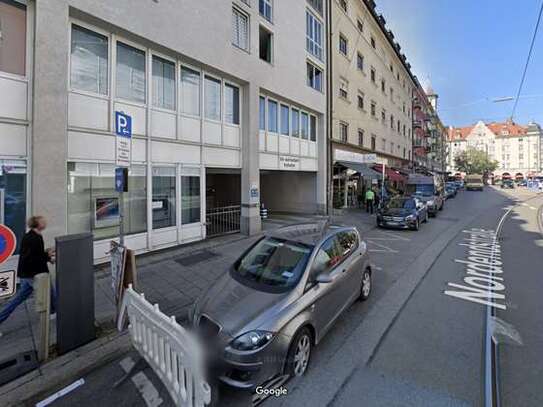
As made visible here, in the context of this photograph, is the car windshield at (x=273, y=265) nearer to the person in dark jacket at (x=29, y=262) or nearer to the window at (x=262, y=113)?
the person in dark jacket at (x=29, y=262)

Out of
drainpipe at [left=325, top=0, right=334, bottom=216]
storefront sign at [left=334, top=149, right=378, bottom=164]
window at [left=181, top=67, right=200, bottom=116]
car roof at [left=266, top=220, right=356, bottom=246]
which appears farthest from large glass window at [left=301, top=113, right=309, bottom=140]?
car roof at [left=266, top=220, right=356, bottom=246]

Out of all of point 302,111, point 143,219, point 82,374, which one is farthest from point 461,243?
point 82,374

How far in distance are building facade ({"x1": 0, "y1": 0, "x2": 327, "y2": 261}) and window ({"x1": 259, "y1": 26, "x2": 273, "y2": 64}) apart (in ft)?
0.27

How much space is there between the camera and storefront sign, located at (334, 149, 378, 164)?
58.0ft

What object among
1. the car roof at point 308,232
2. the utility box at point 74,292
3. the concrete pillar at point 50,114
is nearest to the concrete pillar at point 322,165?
the car roof at point 308,232

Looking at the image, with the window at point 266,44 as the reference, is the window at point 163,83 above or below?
below

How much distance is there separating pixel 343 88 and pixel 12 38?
16850 millimetres

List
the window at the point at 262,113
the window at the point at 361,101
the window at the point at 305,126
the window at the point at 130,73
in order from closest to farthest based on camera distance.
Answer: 1. the window at the point at 130,73
2. the window at the point at 262,113
3. the window at the point at 305,126
4. the window at the point at 361,101

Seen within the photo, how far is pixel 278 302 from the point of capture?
3.19 meters

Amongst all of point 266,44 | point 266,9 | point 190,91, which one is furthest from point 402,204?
point 190,91

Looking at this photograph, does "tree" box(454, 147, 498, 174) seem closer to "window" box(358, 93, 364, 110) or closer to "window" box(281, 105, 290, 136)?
"window" box(358, 93, 364, 110)

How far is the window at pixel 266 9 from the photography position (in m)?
11.7

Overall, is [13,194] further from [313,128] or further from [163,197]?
[313,128]

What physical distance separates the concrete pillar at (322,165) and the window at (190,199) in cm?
825
